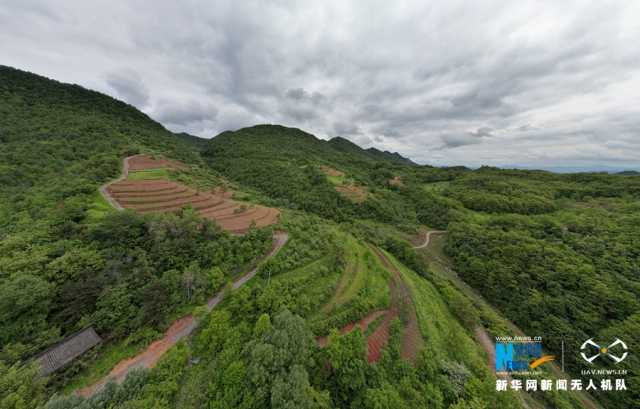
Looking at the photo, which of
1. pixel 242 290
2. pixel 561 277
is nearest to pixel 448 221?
pixel 561 277

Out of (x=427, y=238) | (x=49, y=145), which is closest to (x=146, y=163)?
(x=49, y=145)

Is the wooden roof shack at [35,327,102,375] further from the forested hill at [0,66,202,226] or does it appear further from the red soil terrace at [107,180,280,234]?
the forested hill at [0,66,202,226]

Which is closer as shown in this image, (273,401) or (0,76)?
(273,401)

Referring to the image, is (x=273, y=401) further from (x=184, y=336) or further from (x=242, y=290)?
(x=184, y=336)

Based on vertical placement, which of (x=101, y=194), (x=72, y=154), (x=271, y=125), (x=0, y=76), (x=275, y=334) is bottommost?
(x=275, y=334)

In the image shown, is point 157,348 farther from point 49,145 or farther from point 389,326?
point 49,145

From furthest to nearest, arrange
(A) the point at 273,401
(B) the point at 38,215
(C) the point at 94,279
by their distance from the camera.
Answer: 1. (B) the point at 38,215
2. (C) the point at 94,279
3. (A) the point at 273,401
